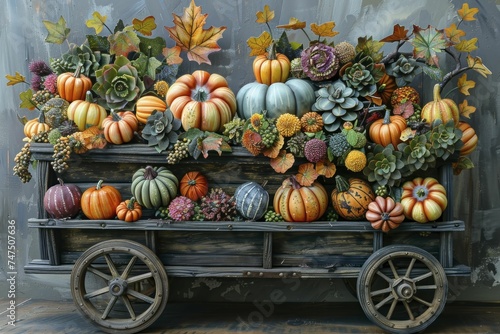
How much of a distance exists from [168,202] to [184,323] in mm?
917

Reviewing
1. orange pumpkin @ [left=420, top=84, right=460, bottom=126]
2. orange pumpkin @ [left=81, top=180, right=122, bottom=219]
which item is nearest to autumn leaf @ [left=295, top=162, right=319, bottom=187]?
orange pumpkin @ [left=420, top=84, right=460, bottom=126]

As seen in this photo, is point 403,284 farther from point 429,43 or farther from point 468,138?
point 429,43

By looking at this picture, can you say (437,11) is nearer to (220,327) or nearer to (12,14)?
(220,327)

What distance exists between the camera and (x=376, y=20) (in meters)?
3.89

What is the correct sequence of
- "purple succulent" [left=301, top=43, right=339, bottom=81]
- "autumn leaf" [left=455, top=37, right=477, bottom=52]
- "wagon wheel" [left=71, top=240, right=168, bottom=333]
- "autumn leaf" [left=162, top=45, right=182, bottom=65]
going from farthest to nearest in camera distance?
"autumn leaf" [left=162, top=45, right=182, bottom=65], "autumn leaf" [left=455, top=37, right=477, bottom=52], "purple succulent" [left=301, top=43, right=339, bottom=81], "wagon wheel" [left=71, top=240, right=168, bottom=333]

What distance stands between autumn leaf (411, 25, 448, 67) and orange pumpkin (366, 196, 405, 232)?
1.06m

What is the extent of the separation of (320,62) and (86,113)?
164cm

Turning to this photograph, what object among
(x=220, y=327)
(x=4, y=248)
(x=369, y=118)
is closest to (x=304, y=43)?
(x=369, y=118)

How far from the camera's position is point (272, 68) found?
11.2 ft

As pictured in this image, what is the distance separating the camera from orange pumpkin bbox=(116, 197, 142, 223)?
3205mm

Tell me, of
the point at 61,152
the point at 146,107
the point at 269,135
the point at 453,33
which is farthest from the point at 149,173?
the point at 453,33

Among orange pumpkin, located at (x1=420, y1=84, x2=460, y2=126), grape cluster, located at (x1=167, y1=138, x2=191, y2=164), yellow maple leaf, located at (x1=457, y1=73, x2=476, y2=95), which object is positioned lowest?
grape cluster, located at (x1=167, y1=138, x2=191, y2=164)

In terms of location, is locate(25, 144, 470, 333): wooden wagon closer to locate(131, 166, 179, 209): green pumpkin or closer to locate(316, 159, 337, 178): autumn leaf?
locate(131, 166, 179, 209): green pumpkin

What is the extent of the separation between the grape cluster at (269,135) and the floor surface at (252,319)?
4.24ft
